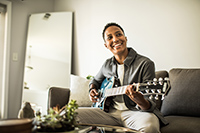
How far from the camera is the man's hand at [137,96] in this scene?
133cm

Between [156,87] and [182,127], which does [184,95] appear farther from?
[156,87]

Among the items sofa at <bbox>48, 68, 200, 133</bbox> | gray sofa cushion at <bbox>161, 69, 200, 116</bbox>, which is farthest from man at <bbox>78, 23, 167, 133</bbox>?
gray sofa cushion at <bbox>161, 69, 200, 116</bbox>

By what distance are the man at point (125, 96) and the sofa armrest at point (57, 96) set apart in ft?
1.33

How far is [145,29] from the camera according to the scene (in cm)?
260

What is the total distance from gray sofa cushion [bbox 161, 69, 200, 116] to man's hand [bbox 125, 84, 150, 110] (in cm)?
50

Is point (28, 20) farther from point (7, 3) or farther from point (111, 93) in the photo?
point (111, 93)

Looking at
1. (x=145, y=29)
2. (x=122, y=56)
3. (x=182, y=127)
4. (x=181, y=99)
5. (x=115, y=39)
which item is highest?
(x=145, y=29)

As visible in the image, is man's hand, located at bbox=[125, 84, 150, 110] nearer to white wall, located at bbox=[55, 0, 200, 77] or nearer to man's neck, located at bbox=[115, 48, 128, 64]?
man's neck, located at bbox=[115, 48, 128, 64]

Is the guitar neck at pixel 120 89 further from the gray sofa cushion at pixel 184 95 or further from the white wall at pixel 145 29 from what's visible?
the white wall at pixel 145 29

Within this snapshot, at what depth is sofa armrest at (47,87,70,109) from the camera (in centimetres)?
207

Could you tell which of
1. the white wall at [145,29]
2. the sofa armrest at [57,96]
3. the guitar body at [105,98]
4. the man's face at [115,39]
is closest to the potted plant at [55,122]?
the guitar body at [105,98]

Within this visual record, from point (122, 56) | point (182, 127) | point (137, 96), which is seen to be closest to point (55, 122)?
point (137, 96)

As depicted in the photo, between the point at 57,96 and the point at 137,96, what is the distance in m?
1.04

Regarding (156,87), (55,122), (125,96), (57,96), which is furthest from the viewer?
(57,96)
